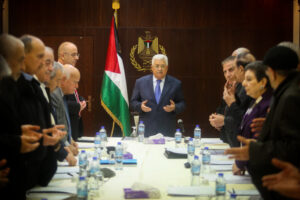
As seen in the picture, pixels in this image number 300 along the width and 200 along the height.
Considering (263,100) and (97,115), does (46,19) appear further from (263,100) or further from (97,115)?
(263,100)

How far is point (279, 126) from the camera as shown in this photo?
206 centimetres

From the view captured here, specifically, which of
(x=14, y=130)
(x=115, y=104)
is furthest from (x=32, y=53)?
(x=115, y=104)

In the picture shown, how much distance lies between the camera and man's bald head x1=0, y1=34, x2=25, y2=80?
6.95ft

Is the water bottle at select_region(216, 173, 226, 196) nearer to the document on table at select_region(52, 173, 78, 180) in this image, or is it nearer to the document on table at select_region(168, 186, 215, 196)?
the document on table at select_region(168, 186, 215, 196)

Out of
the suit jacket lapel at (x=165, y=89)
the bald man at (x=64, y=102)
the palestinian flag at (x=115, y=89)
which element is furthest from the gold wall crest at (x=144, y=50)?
the bald man at (x=64, y=102)

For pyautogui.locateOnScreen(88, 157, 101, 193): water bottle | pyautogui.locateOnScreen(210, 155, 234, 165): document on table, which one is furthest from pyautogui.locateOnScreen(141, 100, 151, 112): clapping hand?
pyautogui.locateOnScreen(88, 157, 101, 193): water bottle

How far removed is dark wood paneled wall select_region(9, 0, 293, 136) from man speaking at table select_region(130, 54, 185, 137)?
62.8 inches

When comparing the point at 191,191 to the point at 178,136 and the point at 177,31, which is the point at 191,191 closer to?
the point at 178,136

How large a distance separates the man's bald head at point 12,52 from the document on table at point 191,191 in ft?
3.87

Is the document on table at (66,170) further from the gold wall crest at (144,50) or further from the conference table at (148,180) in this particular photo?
the gold wall crest at (144,50)

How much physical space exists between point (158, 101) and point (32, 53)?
3.21 meters

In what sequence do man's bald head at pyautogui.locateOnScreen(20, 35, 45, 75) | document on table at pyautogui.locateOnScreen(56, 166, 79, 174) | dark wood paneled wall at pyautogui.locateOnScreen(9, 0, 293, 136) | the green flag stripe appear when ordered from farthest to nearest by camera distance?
dark wood paneled wall at pyautogui.locateOnScreen(9, 0, 293, 136)
the green flag stripe
document on table at pyautogui.locateOnScreen(56, 166, 79, 174)
man's bald head at pyautogui.locateOnScreen(20, 35, 45, 75)

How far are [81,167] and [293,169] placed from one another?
1.53 meters

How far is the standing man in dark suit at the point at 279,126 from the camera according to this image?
2012 millimetres
